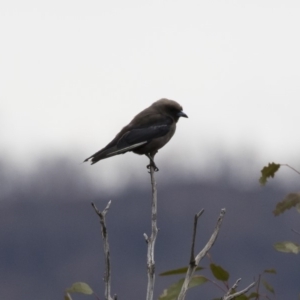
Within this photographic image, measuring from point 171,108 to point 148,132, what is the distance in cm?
88

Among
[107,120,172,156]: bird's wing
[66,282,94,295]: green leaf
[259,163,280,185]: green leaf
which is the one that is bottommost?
[107,120,172,156]: bird's wing

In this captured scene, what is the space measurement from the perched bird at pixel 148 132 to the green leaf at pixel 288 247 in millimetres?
4746

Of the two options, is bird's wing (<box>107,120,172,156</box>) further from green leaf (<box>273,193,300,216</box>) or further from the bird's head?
green leaf (<box>273,193,300,216</box>)

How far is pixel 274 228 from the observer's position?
294 ft

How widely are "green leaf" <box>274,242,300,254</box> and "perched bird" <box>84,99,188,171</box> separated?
4746 millimetres

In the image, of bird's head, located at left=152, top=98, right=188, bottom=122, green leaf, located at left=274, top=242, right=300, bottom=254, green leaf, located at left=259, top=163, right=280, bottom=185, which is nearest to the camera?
green leaf, located at left=274, top=242, right=300, bottom=254

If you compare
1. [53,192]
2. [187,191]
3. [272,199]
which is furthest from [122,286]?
[53,192]

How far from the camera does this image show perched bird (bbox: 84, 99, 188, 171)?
33.3 feet

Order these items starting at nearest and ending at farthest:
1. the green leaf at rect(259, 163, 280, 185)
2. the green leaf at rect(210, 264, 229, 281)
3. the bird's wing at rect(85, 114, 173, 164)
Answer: the green leaf at rect(210, 264, 229, 281) → the green leaf at rect(259, 163, 280, 185) → the bird's wing at rect(85, 114, 173, 164)

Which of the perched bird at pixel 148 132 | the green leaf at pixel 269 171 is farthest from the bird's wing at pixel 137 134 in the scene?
the green leaf at pixel 269 171

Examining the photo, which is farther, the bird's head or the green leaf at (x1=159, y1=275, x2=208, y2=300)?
the bird's head

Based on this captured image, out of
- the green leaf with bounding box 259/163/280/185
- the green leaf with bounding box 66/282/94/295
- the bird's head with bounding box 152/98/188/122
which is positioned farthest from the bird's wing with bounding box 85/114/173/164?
the green leaf with bounding box 66/282/94/295

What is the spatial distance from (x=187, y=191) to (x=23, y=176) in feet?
58.4

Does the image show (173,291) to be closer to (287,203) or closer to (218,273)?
(218,273)
